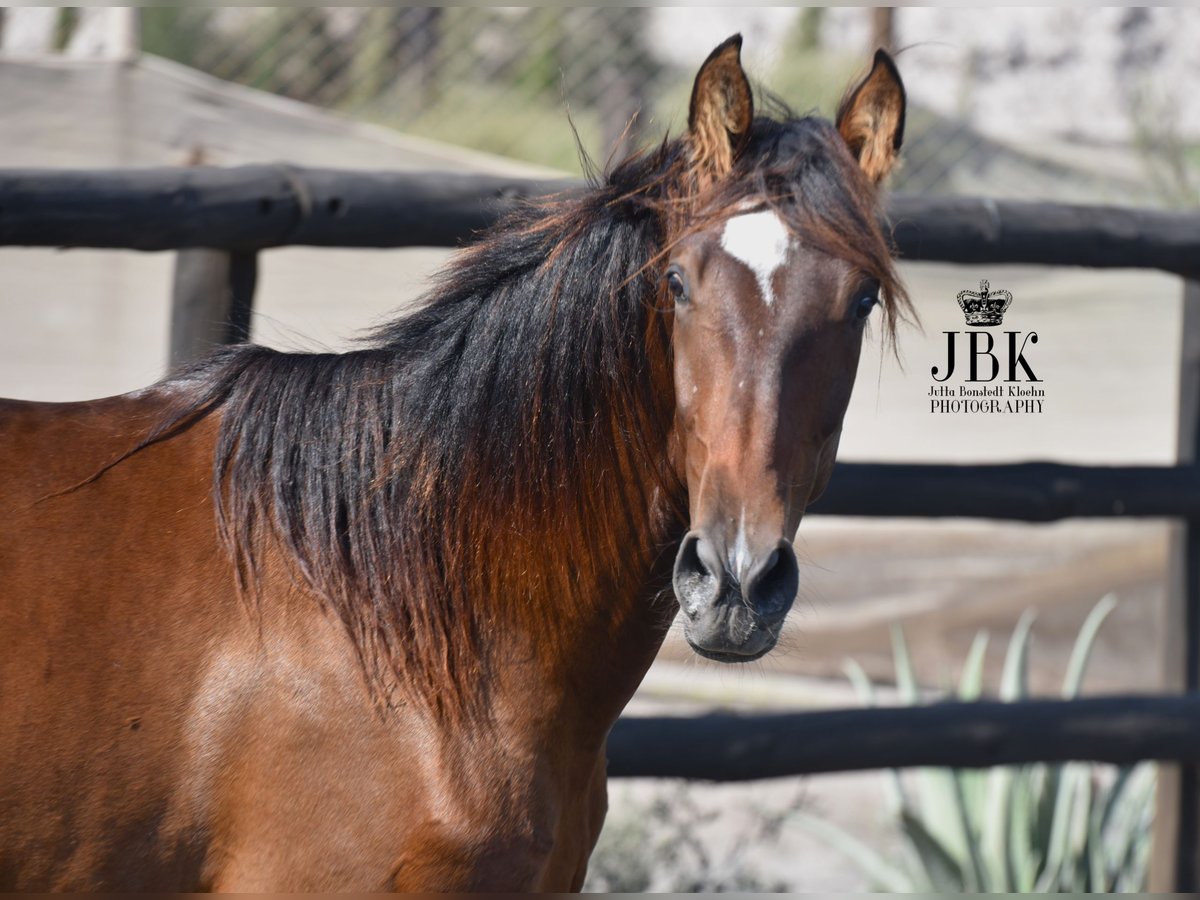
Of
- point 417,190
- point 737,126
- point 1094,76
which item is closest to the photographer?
point 737,126

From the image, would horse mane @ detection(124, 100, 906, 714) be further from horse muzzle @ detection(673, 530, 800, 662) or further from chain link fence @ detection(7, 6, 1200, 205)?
chain link fence @ detection(7, 6, 1200, 205)

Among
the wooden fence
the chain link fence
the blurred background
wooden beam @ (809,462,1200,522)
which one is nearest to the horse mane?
the wooden fence

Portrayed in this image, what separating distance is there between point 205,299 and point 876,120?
1636 millimetres

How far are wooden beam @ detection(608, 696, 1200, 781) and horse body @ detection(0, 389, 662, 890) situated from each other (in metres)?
1.27

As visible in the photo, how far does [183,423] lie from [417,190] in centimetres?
117

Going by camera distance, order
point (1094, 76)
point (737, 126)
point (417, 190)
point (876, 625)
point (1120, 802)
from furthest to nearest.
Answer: point (1094, 76)
point (876, 625)
point (1120, 802)
point (417, 190)
point (737, 126)

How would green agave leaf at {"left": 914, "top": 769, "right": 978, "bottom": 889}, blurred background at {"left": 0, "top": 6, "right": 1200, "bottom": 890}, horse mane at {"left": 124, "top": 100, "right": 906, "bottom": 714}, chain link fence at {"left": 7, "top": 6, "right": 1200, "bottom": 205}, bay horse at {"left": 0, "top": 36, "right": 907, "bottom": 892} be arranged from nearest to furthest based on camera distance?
bay horse at {"left": 0, "top": 36, "right": 907, "bottom": 892} < horse mane at {"left": 124, "top": 100, "right": 906, "bottom": 714} < green agave leaf at {"left": 914, "top": 769, "right": 978, "bottom": 889} < blurred background at {"left": 0, "top": 6, "right": 1200, "bottom": 890} < chain link fence at {"left": 7, "top": 6, "right": 1200, "bottom": 205}

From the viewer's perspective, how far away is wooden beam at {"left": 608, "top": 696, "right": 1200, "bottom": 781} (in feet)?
9.60

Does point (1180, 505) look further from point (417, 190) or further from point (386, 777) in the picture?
point (386, 777)

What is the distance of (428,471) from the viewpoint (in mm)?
1738

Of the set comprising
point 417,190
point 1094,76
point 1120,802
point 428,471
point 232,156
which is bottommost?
point 1120,802

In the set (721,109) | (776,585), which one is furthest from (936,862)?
(721,109)

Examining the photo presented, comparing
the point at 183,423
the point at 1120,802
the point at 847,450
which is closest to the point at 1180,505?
the point at 1120,802

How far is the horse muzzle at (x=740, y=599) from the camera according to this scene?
1461 mm
